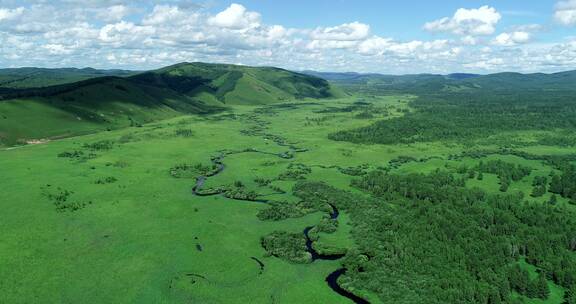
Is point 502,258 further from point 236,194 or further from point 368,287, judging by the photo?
point 236,194

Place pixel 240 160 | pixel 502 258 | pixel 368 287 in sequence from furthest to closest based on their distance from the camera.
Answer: pixel 240 160
pixel 502 258
pixel 368 287

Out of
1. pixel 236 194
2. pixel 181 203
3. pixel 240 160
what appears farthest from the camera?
pixel 240 160

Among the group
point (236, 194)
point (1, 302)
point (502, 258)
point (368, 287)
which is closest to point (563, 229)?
point (502, 258)

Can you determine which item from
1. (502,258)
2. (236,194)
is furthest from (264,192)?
(502,258)

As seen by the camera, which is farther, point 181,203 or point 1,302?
point 181,203

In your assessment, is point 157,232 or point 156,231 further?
point 156,231

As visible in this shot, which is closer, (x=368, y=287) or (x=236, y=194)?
(x=368, y=287)

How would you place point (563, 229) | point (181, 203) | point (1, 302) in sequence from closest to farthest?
point (1, 302) → point (563, 229) → point (181, 203)

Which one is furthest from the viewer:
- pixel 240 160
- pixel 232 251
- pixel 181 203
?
pixel 240 160

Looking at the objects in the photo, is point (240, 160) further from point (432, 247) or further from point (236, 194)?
point (432, 247)
